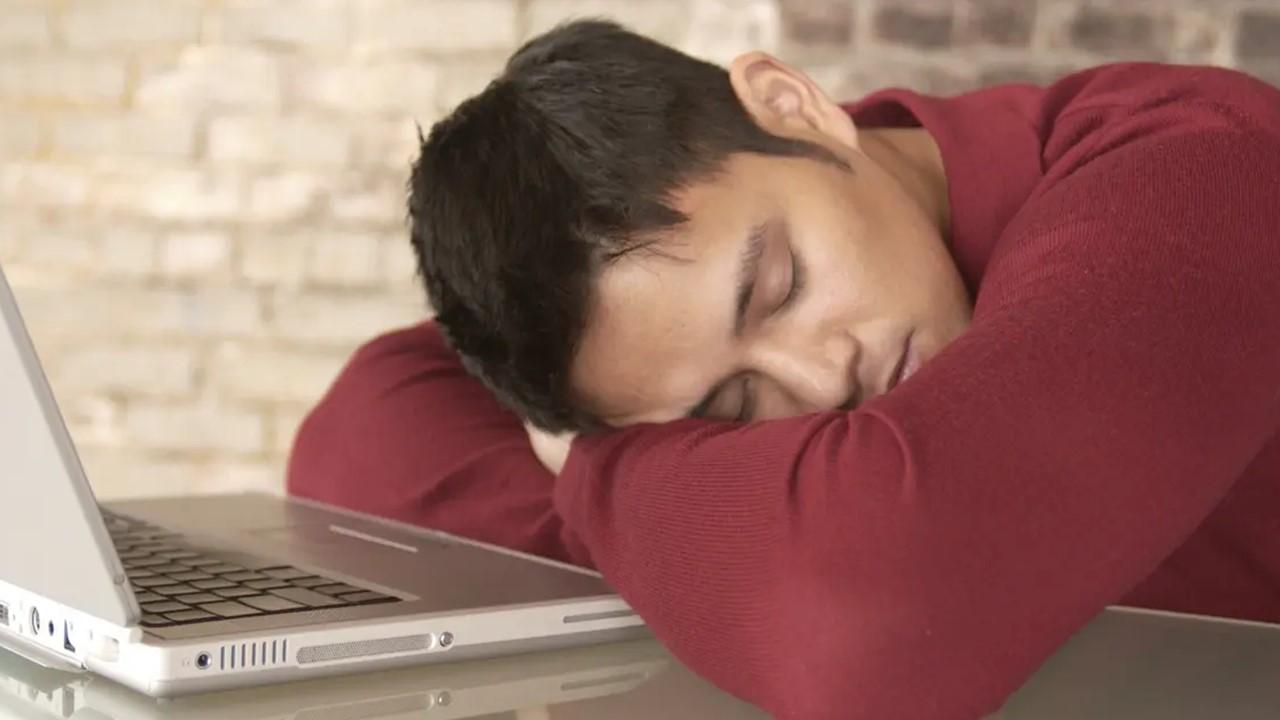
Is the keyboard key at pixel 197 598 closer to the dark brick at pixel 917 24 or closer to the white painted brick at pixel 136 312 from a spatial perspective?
the dark brick at pixel 917 24

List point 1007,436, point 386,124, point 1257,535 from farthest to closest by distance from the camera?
point 386,124 < point 1257,535 < point 1007,436

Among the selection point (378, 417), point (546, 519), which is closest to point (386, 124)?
point (378, 417)

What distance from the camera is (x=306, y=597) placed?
70 cm

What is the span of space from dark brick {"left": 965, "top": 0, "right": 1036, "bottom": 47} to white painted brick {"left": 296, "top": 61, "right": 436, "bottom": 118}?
67 centimetres

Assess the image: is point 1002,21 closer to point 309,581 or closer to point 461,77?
point 461,77

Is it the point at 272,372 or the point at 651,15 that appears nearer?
the point at 651,15

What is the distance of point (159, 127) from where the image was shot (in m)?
1.90

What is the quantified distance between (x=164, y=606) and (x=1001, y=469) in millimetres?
388

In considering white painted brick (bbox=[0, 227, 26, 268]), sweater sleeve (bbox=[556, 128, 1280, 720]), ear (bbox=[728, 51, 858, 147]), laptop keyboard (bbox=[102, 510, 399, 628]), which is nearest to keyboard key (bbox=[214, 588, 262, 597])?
laptop keyboard (bbox=[102, 510, 399, 628])

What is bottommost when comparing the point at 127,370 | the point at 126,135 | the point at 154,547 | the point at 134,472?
the point at 134,472

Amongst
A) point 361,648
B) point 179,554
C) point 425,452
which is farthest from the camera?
point 425,452

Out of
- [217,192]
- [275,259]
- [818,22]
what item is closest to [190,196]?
[217,192]

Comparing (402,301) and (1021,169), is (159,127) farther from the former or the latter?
(1021,169)

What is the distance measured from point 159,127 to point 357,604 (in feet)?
4.54
